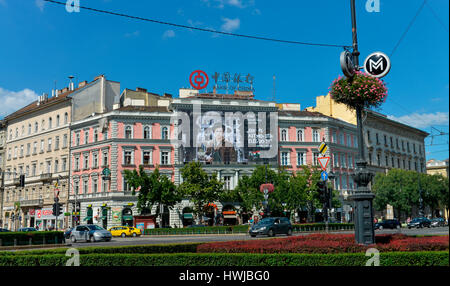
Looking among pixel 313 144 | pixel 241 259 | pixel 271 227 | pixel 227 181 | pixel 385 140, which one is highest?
pixel 385 140

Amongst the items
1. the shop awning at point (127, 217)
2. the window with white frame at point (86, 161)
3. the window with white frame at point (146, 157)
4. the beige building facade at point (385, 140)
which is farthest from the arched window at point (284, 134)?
the window with white frame at point (86, 161)

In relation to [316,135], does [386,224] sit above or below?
below

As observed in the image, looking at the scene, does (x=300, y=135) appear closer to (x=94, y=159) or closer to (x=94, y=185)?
(x=94, y=159)

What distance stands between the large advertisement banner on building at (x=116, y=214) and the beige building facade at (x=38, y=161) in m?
9.13

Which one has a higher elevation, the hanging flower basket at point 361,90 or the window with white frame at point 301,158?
the window with white frame at point 301,158

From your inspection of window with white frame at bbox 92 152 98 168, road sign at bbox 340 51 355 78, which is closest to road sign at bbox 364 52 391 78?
road sign at bbox 340 51 355 78

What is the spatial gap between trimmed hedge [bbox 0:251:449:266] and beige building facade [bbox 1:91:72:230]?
5495cm

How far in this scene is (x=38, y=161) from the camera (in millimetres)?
69750

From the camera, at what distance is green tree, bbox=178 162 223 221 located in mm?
53781

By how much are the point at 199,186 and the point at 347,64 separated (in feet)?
140

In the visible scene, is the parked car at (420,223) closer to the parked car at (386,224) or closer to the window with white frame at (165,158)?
the parked car at (386,224)

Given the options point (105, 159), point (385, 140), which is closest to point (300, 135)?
point (385, 140)

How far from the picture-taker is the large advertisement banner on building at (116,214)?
58.1 m
